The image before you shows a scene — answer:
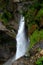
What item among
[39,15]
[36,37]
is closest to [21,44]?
[39,15]

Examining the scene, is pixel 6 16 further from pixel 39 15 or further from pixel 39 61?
pixel 39 61

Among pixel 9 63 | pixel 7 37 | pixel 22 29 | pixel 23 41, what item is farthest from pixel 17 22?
pixel 9 63

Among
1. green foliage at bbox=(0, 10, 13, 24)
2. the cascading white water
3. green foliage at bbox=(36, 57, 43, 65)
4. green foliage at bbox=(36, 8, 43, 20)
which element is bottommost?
the cascading white water

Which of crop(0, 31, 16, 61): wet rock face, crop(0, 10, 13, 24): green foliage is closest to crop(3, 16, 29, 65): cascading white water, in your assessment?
crop(0, 31, 16, 61): wet rock face

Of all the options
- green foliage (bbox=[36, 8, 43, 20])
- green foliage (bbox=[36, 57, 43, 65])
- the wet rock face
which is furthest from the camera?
green foliage (bbox=[36, 8, 43, 20])

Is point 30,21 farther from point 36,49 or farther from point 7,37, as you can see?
point 36,49

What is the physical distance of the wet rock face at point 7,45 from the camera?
20281mm

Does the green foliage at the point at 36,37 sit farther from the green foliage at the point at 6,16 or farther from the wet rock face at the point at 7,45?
the green foliage at the point at 6,16

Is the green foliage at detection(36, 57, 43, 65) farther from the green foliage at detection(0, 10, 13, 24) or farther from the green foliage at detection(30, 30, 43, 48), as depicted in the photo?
the green foliage at detection(0, 10, 13, 24)

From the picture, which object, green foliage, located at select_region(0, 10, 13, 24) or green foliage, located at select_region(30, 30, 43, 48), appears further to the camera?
green foliage, located at select_region(0, 10, 13, 24)

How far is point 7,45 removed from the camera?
20.6 m

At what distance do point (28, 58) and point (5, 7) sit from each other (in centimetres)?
1565

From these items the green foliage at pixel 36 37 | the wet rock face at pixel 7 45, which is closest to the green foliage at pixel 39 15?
the green foliage at pixel 36 37

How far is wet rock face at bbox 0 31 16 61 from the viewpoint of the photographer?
20.3 meters
